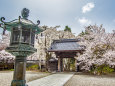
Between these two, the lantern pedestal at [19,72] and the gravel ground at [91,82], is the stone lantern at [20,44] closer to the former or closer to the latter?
the lantern pedestal at [19,72]

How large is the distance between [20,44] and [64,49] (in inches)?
395

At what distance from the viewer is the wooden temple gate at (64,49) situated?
496 inches

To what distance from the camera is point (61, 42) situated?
15.8 m

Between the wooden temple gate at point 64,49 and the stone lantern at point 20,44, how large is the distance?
9.14 metres

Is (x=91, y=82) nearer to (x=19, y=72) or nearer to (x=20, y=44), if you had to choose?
(x=19, y=72)

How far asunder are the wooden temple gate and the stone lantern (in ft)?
30.0

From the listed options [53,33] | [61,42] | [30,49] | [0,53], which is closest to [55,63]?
[61,42]

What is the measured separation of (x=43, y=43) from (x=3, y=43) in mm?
8579

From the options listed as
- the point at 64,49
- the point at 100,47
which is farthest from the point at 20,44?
the point at 64,49

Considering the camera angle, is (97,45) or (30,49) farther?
(97,45)

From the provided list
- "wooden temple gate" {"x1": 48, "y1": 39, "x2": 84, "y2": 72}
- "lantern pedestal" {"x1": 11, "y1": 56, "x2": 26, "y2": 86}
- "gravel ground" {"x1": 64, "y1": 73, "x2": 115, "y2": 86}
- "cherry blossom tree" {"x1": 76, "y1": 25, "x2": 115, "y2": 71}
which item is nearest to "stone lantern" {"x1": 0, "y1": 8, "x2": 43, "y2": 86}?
"lantern pedestal" {"x1": 11, "y1": 56, "x2": 26, "y2": 86}

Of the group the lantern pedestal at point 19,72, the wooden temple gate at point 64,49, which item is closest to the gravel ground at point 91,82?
the lantern pedestal at point 19,72

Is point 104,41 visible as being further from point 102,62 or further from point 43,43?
point 43,43

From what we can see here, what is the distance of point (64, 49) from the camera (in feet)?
42.8
